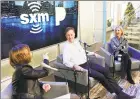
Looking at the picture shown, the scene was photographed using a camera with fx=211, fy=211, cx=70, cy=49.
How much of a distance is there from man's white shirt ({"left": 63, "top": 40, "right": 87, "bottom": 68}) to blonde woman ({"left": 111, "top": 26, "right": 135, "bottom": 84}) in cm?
76

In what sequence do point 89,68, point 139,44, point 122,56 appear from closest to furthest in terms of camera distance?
point 89,68 < point 122,56 < point 139,44

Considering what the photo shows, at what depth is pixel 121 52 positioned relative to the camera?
3.23 meters

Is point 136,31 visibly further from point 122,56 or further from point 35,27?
point 35,27

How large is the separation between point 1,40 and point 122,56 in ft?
5.73

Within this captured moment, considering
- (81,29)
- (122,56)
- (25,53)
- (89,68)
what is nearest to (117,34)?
(122,56)

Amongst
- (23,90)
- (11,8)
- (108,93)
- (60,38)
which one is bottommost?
(108,93)

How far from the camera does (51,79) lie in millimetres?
3205

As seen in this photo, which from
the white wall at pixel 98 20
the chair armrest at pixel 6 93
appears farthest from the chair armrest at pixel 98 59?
the white wall at pixel 98 20

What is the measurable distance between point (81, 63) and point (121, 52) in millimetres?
894

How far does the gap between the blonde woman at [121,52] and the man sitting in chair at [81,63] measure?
23.5 inches

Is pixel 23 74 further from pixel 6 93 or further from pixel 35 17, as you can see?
pixel 35 17

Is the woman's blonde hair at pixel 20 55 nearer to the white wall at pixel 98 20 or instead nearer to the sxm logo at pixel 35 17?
the sxm logo at pixel 35 17

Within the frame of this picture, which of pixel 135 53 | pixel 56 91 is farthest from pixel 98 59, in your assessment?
pixel 56 91

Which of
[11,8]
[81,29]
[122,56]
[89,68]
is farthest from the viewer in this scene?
[81,29]
